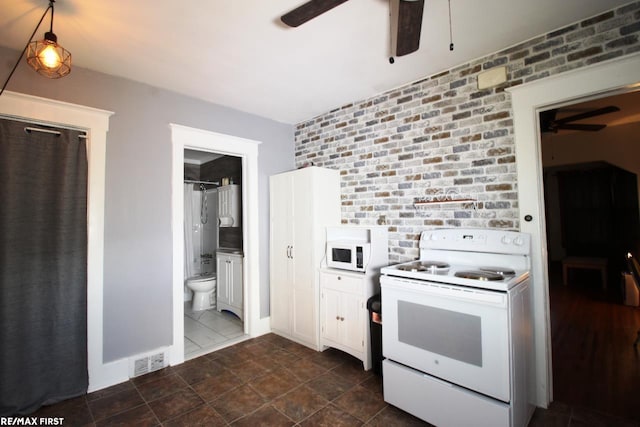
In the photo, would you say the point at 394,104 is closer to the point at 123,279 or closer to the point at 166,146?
the point at 166,146

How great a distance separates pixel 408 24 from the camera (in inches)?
59.8

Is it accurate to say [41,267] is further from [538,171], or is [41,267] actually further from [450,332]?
[538,171]

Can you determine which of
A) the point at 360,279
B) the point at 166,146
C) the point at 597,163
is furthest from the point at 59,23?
the point at 597,163

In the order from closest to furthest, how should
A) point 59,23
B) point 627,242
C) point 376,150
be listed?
point 59,23 → point 376,150 → point 627,242

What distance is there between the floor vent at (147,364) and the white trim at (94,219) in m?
0.09

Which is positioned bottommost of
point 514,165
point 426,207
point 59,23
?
point 426,207

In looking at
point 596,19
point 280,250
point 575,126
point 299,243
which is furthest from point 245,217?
point 575,126

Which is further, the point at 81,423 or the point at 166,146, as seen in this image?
the point at 166,146

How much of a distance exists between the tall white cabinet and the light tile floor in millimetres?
546

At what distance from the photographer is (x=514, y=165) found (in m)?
2.15

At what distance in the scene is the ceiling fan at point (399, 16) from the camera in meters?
1.35

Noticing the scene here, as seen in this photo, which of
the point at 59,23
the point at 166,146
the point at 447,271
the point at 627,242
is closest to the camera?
the point at 59,23

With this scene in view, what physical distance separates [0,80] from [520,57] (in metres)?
3.96

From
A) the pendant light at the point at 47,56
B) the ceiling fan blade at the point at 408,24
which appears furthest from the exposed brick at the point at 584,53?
the pendant light at the point at 47,56
